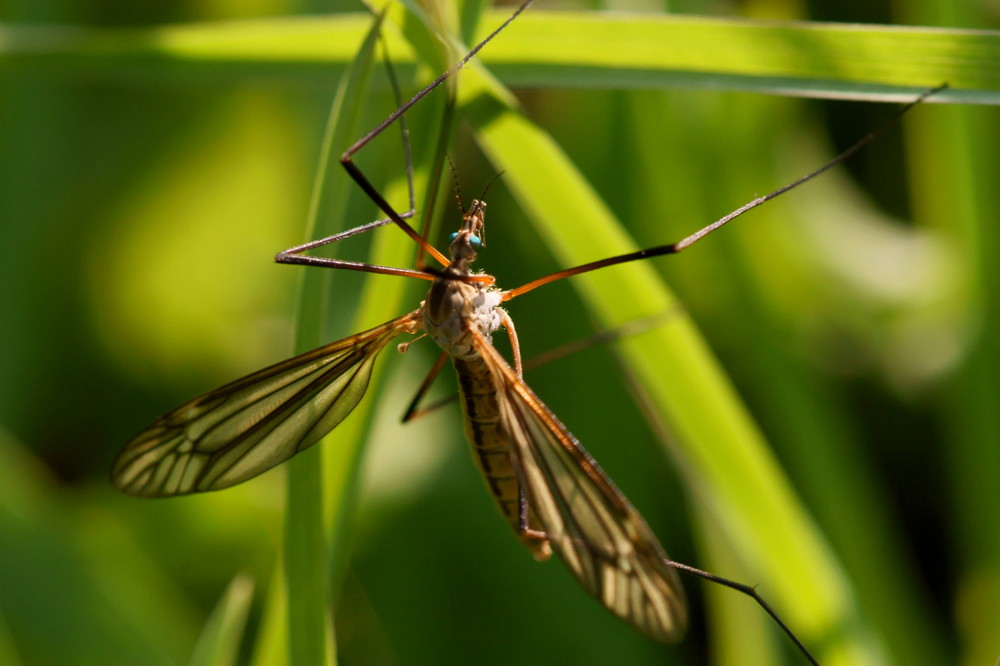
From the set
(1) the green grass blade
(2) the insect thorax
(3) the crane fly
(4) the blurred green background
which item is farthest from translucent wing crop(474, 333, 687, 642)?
(4) the blurred green background

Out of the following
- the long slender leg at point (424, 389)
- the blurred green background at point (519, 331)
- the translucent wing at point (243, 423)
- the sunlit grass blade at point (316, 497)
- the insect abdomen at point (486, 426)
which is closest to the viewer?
the sunlit grass blade at point (316, 497)

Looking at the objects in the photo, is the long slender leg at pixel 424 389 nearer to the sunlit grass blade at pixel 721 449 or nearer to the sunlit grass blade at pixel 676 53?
the sunlit grass blade at pixel 721 449

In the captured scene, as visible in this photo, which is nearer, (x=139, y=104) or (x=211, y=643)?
(x=211, y=643)

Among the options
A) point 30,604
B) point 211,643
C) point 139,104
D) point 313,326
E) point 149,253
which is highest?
point 139,104

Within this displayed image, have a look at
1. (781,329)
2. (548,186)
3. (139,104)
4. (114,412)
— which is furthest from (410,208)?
(139,104)

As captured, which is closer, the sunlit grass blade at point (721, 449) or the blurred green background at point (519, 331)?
the sunlit grass blade at point (721, 449)

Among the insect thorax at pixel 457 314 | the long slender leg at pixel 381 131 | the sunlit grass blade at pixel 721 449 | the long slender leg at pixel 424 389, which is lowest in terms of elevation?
the sunlit grass blade at pixel 721 449

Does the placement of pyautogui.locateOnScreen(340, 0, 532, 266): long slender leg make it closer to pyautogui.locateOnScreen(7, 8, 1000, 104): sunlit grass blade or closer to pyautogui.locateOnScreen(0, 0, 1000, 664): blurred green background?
pyautogui.locateOnScreen(7, 8, 1000, 104): sunlit grass blade

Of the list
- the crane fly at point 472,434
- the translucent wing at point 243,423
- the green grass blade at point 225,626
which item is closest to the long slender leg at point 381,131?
the crane fly at point 472,434

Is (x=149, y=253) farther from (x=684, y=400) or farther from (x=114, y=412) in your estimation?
(x=684, y=400)
